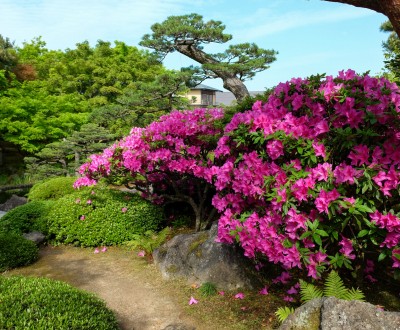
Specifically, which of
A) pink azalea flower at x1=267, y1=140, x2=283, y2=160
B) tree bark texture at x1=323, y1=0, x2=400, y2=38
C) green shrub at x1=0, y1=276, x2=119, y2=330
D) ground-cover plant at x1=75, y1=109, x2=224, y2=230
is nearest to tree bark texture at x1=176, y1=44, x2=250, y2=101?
ground-cover plant at x1=75, y1=109, x2=224, y2=230

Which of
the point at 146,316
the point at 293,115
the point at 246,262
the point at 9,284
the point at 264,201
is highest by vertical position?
the point at 293,115

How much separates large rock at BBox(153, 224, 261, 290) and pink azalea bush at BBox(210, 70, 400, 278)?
1075 mm

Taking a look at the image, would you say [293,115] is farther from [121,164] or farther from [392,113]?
[121,164]

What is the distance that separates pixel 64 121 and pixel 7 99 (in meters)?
2.95

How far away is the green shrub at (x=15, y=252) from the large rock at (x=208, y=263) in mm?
2666

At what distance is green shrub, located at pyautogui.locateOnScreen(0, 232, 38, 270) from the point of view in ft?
21.8

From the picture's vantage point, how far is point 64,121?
731 inches

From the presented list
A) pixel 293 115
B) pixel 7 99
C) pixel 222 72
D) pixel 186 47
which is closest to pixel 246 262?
pixel 293 115

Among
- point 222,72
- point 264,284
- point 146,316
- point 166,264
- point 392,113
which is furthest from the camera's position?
point 222,72

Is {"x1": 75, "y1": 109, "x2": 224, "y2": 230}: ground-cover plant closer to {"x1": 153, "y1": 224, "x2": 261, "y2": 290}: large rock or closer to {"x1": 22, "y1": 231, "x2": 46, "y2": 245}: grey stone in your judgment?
{"x1": 153, "y1": 224, "x2": 261, "y2": 290}: large rock

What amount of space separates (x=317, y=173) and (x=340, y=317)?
1406 mm

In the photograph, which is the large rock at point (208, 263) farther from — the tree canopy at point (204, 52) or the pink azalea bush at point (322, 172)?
the tree canopy at point (204, 52)

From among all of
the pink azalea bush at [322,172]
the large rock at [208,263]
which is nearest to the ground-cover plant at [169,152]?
the large rock at [208,263]

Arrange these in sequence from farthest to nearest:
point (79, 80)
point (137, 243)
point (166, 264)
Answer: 1. point (79, 80)
2. point (137, 243)
3. point (166, 264)
